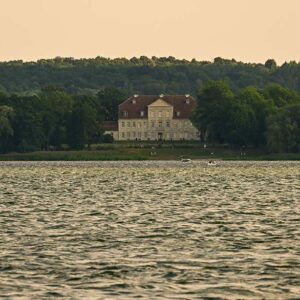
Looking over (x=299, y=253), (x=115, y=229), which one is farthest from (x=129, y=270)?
(x=115, y=229)

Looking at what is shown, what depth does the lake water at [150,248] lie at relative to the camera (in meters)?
33.1

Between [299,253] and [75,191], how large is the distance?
4991 cm

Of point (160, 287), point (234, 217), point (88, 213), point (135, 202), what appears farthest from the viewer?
point (135, 202)

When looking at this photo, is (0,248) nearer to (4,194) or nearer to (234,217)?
(234,217)

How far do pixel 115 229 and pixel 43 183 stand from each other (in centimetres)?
5635

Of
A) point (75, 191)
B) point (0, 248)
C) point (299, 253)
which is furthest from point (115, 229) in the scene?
point (75, 191)

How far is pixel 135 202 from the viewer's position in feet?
236

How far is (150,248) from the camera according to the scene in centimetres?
4244

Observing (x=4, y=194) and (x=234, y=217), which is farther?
(x=4, y=194)

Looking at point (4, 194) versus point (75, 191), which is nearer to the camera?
point (4, 194)

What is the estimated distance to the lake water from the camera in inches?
1302

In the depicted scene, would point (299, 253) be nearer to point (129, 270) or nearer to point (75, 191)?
point (129, 270)

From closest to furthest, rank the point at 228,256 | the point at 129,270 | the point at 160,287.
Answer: the point at 160,287 < the point at 129,270 < the point at 228,256

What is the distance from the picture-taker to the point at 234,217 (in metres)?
57.7
